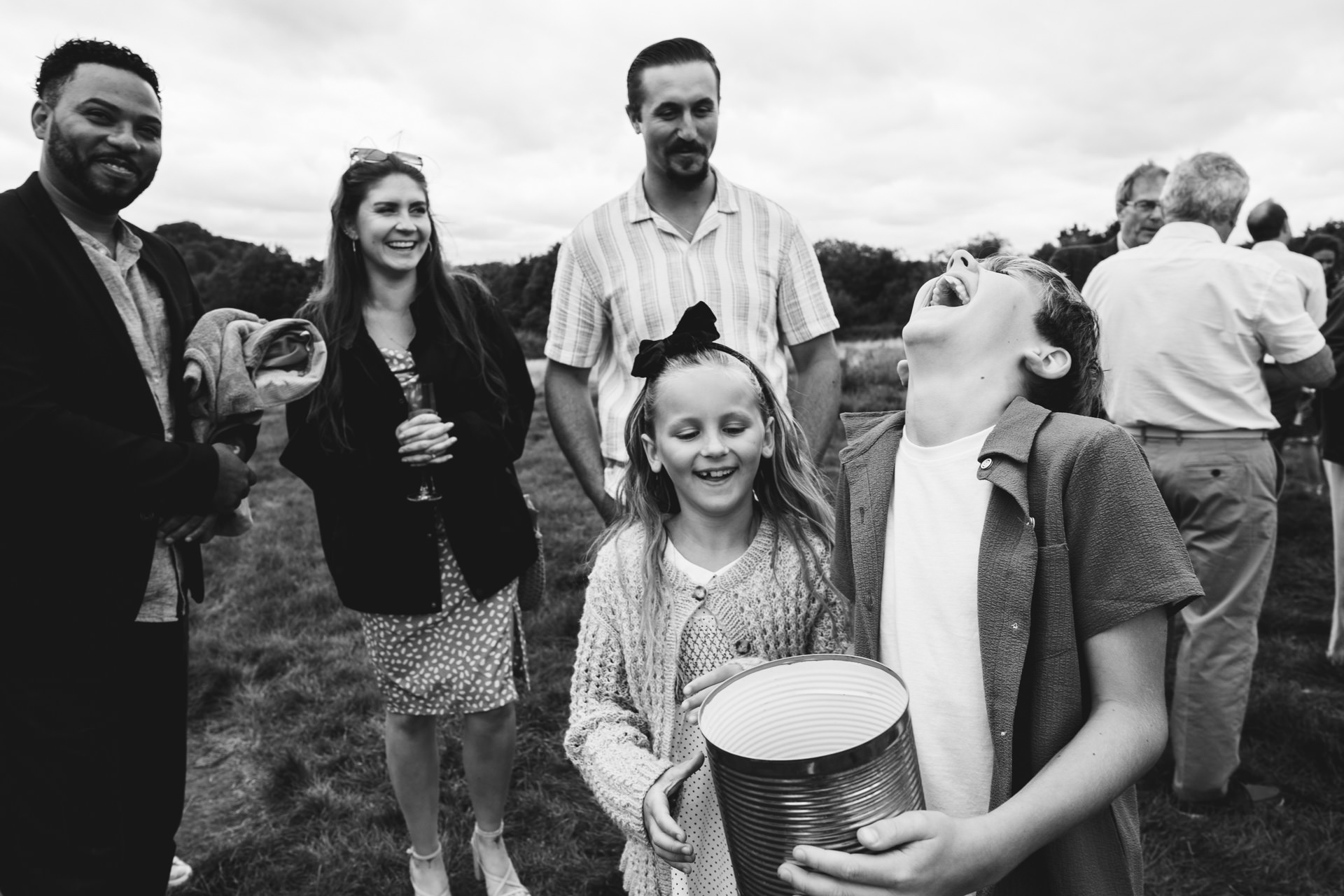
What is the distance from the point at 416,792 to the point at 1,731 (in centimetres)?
123

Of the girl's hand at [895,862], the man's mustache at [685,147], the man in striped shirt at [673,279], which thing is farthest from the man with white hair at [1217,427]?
the girl's hand at [895,862]

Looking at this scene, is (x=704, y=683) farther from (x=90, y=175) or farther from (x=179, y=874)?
(x=179, y=874)

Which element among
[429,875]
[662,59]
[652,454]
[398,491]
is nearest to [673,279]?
[662,59]

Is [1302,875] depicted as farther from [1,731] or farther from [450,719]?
[1,731]

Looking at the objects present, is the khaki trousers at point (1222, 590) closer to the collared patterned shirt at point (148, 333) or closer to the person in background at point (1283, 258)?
the person in background at point (1283, 258)

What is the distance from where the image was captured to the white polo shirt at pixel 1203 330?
10.8 feet

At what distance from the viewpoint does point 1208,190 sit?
11.2 ft

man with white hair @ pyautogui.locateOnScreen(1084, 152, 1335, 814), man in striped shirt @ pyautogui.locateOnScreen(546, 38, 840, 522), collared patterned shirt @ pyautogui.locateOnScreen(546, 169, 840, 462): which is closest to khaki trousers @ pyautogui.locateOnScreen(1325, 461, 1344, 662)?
man with white hair @ pyautogui.locateOnScreen(1084, 152, 1335, 814)

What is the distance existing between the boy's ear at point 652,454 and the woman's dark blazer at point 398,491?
0.89 metres

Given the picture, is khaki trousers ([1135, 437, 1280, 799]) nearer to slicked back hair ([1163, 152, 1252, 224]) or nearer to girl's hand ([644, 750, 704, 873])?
slicked back hair ([1163, 152, 1252, 224])

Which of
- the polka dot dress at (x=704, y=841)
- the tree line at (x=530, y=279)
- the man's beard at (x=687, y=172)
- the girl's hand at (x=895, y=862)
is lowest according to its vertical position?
the polka dot dress at (x=704, y=841)

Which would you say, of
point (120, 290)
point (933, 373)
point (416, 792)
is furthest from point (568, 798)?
point (933, 373)

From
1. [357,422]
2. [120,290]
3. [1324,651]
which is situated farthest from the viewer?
[1324,651]

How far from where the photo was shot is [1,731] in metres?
2.30
